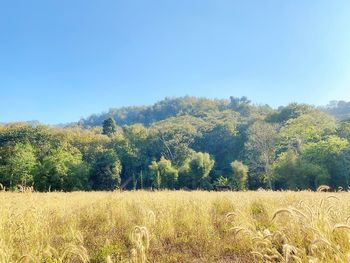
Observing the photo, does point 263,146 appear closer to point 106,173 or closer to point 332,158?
point 332,158

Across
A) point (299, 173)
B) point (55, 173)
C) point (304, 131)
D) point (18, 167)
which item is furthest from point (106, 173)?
point (304, 131)

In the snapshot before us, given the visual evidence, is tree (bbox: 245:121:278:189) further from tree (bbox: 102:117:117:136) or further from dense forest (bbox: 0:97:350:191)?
tree (bbox: 102:117:117:136)

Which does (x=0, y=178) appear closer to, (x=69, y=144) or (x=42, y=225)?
(x=69, y=144)

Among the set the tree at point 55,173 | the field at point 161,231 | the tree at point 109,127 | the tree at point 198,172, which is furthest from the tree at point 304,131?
the field at point 161,231

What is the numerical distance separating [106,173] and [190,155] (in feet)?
54.0

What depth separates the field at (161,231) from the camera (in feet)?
11.5

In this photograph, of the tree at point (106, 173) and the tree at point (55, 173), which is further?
the tree at point (106, 173)

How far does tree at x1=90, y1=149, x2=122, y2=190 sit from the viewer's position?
50916 millimetres

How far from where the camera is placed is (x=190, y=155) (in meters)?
59.6

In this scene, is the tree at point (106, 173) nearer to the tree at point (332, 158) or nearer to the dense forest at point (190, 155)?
the dense forest at point (190, 155)

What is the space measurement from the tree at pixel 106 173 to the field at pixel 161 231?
147ft

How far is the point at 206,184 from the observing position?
166 feet

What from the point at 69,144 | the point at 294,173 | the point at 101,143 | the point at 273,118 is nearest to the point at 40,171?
the point at 69,144

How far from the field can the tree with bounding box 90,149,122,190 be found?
4471cm
